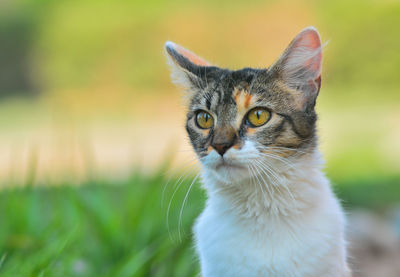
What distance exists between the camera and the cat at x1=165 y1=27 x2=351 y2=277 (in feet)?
7.84

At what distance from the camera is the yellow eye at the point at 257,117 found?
2518 mm

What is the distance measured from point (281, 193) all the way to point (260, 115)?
0.39 meters

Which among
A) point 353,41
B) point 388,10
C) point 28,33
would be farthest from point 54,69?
point 388,10

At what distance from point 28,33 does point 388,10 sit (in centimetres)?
899

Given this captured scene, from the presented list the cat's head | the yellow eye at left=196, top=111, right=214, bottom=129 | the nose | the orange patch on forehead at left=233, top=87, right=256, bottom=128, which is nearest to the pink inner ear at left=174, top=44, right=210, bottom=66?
the cat's head

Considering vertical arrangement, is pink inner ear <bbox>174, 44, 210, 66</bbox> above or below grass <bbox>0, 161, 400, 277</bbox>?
above

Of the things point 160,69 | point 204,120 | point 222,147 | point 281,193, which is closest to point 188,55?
point 204,120

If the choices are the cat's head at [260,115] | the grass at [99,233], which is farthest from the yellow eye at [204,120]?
the grass at [99,233]

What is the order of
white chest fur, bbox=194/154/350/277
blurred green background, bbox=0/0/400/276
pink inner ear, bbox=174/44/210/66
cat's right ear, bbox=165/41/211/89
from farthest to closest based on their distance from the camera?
blurred green background, bbox=0/0/400/276
pink inner ear, bbox=174/44/210/66
cat's right ear, bbox=165/41/211/89
white chest fur, bbox=194/154/350/277

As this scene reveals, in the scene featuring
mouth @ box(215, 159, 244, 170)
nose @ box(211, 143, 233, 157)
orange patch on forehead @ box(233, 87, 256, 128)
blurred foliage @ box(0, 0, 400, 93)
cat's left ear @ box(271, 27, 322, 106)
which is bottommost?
mouth @ box(215, 159, 244, 170)

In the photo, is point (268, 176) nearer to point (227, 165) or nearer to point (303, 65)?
point (227, 165)

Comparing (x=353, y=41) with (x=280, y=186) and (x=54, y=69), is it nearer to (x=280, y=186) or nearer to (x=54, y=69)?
(x=54, y=69)

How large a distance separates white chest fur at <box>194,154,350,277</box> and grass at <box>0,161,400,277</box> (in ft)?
2.02

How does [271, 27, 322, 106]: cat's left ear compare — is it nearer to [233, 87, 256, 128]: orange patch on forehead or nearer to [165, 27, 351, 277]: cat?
[165, 27, 351, 277]: cat
